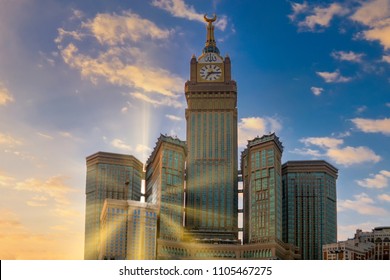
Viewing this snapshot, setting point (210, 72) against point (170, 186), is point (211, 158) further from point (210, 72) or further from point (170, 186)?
point (210, 72)

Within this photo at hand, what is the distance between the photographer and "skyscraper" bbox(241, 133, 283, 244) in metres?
136

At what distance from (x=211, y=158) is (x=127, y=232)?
90.9 ft

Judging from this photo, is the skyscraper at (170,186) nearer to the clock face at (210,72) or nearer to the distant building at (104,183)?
the distant building at (104,183)

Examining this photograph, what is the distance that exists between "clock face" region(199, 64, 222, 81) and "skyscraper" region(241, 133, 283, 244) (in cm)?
1829

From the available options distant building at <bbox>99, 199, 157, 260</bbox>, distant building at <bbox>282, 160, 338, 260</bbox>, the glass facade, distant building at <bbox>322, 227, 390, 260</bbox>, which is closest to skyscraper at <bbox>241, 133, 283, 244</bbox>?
the glass facade

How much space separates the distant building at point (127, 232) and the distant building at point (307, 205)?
109ft

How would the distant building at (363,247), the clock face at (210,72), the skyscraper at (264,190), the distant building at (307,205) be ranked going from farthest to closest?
the clock face at (210,72) < the distant building at (307,205) < the skyscraper at (264,190) < the distant building at (363,247)

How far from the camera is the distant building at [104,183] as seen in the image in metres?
146

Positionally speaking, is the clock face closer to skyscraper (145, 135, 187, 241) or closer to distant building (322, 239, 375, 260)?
skyscraper (145, 135, 187, 241)

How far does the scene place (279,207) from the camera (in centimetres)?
13938

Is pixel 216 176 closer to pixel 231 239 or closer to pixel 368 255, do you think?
pixel 231 239

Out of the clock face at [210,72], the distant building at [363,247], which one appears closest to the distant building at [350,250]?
the distant building at [363,247]
